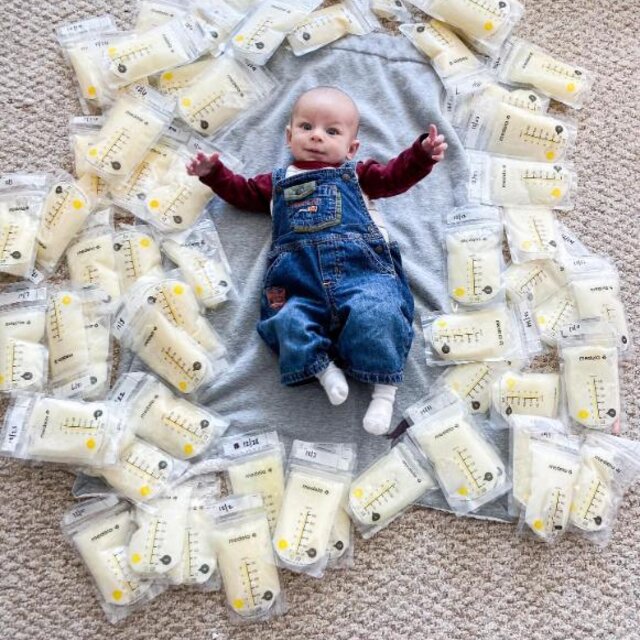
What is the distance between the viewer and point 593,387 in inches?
47.2

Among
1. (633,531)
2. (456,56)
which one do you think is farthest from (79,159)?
(633,531)

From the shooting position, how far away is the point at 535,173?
4.24ft

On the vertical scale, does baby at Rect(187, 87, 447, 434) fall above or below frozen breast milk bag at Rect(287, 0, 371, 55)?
below

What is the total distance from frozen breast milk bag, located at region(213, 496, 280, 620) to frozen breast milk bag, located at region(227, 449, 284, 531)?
0.12 feet

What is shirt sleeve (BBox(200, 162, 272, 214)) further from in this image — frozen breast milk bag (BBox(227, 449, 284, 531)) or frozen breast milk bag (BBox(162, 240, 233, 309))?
frozen breast milk bag (BBox(227, 449, 284, 531))

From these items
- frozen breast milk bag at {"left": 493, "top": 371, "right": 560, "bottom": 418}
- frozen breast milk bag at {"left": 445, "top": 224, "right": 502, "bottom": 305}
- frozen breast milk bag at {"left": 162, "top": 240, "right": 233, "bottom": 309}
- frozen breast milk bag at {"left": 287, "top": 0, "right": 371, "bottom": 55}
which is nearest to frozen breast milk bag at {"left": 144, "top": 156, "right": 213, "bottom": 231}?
frozen breast milk bag at {"left": 162, "top": 240, "right": 233, "bottom": 309}

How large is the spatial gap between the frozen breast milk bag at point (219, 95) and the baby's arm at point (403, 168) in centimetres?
24

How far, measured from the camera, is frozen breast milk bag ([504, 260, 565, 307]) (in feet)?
4.09

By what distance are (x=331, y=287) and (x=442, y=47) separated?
1.60 feet

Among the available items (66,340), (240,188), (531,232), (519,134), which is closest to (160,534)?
(66,340)

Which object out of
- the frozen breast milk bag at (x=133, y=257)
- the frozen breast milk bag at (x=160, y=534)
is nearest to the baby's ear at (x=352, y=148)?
the frozen breast milk bag at (x=133, y=257)

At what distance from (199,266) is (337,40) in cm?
46

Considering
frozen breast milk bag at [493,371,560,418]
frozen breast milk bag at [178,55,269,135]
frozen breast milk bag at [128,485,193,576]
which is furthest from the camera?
frozen breast milk bag at [178,55,269,135]

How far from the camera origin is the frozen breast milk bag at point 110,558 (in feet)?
3.56
